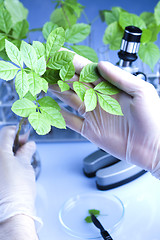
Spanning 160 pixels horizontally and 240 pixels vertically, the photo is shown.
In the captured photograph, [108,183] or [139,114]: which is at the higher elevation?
[139,114]

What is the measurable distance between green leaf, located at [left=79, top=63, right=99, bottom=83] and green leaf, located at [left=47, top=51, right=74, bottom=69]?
4 cm

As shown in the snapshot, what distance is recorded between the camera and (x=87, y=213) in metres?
0.78

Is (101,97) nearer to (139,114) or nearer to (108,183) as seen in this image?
(139,114)

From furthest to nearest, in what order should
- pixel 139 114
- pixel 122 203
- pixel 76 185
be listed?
pixel 76 185 → pixel 122 203 → pixel 139 114

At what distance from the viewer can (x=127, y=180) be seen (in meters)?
0.88

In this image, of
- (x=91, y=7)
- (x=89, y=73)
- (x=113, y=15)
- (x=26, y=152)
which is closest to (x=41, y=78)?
(x=89, y=73)

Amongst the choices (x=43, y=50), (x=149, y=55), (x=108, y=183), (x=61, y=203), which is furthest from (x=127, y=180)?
(x=43, y=50)

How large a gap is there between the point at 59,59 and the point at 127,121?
0.79 feet

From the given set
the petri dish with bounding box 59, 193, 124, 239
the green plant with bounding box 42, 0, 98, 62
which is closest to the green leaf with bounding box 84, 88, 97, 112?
the green plant with bounding box 42, 0, 98, 62

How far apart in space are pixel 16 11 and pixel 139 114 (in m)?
0.48

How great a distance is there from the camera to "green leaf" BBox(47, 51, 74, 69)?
0.54m

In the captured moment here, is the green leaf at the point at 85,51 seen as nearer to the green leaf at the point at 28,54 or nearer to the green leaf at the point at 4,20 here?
the green leaf at the point at 4,20

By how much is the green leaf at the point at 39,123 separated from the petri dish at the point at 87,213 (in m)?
0.37

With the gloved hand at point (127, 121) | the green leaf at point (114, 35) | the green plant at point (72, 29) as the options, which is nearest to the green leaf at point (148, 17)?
the green leaf at point (114, 35)
